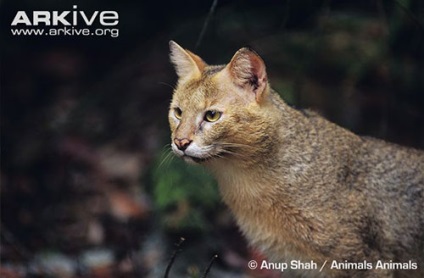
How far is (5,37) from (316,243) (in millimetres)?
2878

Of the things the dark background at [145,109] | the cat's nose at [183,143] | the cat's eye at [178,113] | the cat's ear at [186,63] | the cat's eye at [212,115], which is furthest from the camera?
the dark background at [145,109]

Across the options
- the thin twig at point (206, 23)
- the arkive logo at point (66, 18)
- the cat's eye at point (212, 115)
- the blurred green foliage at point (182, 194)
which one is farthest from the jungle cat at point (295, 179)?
the blurred green foliage at point (182, 194)

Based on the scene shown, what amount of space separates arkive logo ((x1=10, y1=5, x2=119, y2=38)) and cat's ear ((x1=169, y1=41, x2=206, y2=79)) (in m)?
0.80

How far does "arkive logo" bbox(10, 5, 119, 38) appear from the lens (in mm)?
6777

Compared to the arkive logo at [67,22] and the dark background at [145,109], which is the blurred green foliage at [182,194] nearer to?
the dark background at [145,109]

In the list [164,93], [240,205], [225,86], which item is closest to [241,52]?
[225,86]

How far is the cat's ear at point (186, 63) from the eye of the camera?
19.9 ft

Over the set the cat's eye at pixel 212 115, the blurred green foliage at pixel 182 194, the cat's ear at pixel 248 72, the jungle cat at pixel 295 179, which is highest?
the cat's ear at pixel 248 72

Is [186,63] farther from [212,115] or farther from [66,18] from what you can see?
[66,18]

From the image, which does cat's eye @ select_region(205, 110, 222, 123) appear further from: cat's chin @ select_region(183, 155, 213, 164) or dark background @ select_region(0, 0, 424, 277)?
dark background @ select_region(0, 0, 424, 277)

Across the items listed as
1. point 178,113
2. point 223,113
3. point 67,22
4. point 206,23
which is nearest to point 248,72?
point 223,113

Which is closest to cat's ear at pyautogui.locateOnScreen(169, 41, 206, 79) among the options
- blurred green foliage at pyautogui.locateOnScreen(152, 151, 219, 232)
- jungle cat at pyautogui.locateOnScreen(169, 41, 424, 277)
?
jungle cat at pyautogui.locateOnScreen(169, 41, 424, 277)

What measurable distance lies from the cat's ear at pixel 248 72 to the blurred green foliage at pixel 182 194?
4.82 ft

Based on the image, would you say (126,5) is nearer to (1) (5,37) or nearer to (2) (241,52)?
(1) (5,37)
